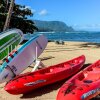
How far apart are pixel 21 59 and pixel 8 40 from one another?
3379 mm

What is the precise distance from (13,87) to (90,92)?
2682mm

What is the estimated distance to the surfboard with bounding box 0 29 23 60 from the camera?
51.3ft

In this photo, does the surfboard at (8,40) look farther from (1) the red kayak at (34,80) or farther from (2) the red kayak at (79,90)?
(2) the red kayak at (79,90)

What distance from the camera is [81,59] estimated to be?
542 inches

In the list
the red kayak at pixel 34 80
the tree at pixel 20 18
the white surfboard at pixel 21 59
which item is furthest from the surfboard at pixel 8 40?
the tree at pixel 20 18

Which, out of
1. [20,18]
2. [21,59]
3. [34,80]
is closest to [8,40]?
[21,59]

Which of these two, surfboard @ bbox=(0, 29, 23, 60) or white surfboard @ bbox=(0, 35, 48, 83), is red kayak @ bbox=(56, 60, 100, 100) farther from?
surfboard @ bbox=(0, 29, 23, 60)

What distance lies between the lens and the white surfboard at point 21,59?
11480 mm

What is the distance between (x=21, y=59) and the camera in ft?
42.2

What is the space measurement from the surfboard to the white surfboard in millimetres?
1759

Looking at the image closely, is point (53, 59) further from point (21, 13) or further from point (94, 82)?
point (21, 13)

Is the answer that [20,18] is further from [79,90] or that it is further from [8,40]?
[79,90]

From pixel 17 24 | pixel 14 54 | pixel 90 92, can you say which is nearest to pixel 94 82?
pixel 90 92

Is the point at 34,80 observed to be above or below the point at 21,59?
below
